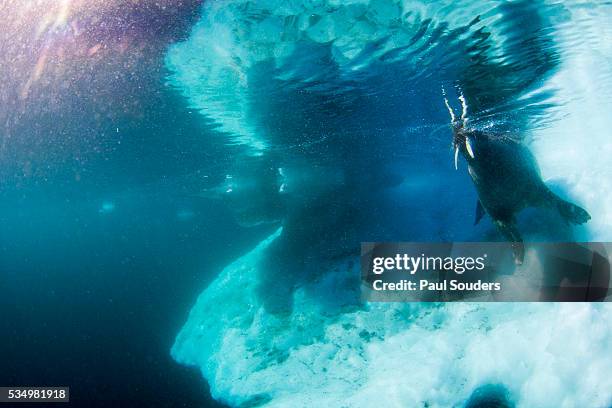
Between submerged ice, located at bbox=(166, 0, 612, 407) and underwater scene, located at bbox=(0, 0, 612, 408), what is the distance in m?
0.05

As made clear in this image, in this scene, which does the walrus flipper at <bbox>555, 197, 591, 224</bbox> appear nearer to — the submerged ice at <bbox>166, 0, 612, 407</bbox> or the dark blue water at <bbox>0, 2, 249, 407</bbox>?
the submerged ice at <bbox>166, 0, 612, 407</bbox>

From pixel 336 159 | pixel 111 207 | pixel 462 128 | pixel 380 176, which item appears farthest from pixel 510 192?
pixel 111 207

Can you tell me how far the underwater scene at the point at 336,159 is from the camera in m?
5.51

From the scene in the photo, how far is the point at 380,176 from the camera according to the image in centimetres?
1553

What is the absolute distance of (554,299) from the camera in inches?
353

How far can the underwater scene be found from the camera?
5.51m

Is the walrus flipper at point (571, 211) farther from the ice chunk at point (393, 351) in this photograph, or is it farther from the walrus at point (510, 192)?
the ice chunk at point (393, 351)

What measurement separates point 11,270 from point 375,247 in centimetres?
9456

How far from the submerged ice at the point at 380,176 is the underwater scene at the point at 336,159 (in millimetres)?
55

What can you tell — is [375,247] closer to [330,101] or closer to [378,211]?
[330,101]

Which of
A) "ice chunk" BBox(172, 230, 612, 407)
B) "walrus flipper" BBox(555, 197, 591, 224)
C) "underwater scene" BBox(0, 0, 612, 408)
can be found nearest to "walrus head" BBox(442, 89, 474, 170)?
"underwater scene" BBox(0, 0, 612, 408)

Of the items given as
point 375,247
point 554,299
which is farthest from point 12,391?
point 554,299

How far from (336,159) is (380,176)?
2912 millimetres

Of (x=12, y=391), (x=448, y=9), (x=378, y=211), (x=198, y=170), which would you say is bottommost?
(x=12, y=391)
